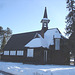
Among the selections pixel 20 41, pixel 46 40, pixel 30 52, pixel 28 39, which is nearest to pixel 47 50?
pixel 46 40

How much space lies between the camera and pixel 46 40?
76.8 ft

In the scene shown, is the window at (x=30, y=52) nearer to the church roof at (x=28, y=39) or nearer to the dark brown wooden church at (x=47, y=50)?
the dark brown wooden church at (x=47, y=50)

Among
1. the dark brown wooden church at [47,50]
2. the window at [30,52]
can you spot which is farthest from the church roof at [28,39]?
the window at [30,52]

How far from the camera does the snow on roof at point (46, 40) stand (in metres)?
21.4

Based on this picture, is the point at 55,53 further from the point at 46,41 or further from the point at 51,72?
the point at 51,72

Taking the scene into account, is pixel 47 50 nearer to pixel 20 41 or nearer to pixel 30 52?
pixel 30 52

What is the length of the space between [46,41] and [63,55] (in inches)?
169

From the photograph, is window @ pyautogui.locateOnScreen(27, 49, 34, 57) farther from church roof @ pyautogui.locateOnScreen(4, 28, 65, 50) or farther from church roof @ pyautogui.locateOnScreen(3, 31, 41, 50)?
church roof @ pyautogui.locateOnScreen(3, 31, 41, 50)

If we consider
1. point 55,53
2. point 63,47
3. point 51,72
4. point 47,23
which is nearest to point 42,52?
point 55,53

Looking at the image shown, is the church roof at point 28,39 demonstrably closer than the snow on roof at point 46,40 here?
No

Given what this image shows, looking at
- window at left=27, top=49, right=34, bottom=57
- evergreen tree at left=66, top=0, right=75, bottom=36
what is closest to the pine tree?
evergreen tree at left=66, top=0, right=75, bottom=36

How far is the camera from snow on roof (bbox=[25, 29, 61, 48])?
70.1 feet

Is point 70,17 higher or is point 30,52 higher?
point 70,17

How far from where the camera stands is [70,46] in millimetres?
20188
